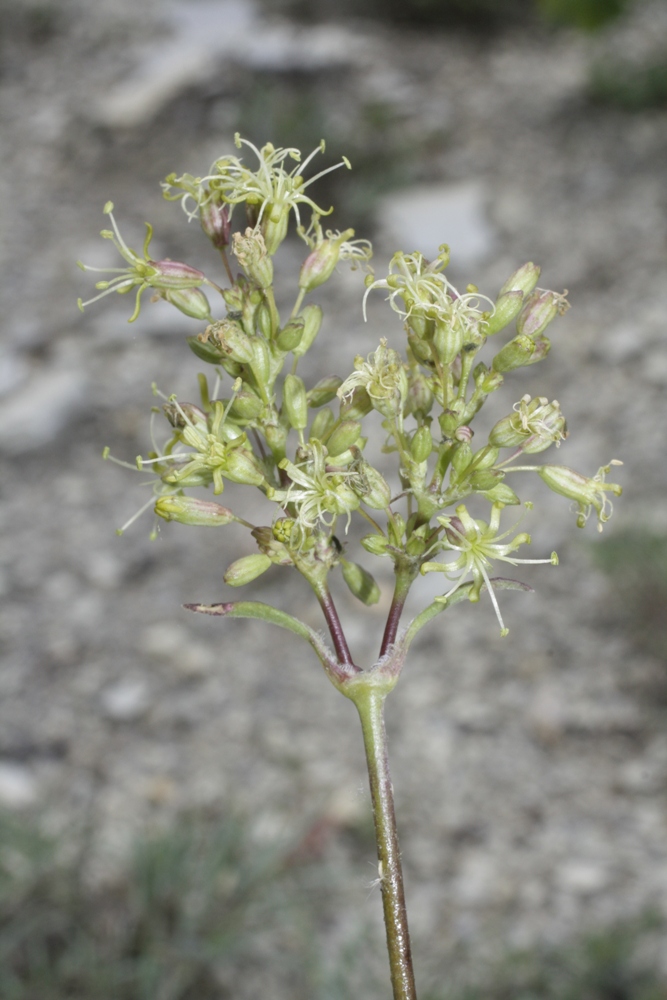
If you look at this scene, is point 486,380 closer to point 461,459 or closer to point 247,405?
point 461,459

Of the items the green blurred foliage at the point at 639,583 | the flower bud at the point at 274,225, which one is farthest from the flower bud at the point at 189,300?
the green blurred foliage at the point at 639,583

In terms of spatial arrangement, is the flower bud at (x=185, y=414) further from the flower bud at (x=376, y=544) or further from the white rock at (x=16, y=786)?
the white rock at (x=16, y=786)

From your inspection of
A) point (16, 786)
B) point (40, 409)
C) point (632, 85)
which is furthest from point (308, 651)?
point (632, 85)

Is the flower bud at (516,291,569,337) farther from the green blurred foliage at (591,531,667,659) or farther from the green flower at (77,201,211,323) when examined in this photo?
the green blurred foliage at (591,531,667,659)

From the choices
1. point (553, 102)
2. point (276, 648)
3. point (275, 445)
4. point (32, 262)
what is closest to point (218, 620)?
point (276, 648)

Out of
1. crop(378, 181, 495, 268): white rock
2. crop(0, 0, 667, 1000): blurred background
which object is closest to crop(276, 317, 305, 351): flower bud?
crop(0, 0, 667, 1000): blurred background

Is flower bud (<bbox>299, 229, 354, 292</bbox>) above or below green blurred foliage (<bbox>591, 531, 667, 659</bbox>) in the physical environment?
below
